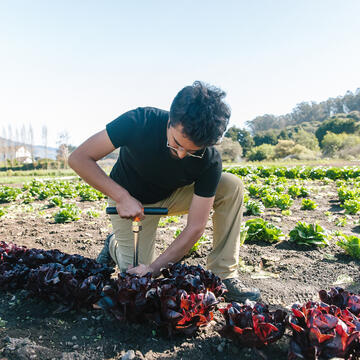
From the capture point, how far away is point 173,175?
3.10 m

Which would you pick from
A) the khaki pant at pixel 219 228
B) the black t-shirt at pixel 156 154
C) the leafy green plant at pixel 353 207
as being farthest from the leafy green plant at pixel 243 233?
the leafy green plant at pixel 353 207

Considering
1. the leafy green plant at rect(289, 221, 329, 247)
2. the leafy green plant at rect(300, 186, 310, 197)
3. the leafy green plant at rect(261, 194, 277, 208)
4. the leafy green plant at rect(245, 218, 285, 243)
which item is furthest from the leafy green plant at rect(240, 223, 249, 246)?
the leafy green plant at rect(300, 186, 310, 197)

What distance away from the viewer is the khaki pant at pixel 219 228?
3336 millimetres

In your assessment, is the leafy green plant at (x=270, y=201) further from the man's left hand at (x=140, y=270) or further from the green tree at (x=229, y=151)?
the green tree at (x=229, y=151)

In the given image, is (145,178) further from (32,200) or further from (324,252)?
(32,200)

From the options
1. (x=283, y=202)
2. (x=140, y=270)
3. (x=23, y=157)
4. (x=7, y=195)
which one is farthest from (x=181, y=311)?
(x=23, y=157)

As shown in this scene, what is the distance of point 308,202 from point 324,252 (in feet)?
10.2

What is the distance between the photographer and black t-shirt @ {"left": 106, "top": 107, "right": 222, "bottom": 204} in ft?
9.45

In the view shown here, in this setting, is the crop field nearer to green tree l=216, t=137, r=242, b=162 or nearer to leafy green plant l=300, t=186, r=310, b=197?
leafy green plant l=300, t=186, r=310, b=197

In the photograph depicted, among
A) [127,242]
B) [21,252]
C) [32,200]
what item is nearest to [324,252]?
[127,242]

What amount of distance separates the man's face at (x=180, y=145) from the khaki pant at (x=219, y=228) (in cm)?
71

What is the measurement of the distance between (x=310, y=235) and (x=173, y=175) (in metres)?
2.47

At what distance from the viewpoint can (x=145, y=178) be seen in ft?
10.6

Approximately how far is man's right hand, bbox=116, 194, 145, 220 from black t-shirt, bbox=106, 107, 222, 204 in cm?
40
